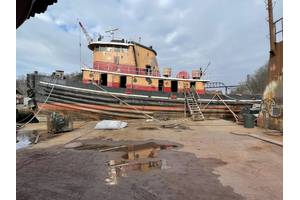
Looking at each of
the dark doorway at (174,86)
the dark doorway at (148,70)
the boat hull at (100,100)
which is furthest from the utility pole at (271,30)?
the dark doorway at (148,70)

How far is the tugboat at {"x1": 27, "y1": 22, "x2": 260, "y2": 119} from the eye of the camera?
1588 cm

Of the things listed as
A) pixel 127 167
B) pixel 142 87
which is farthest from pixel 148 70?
pixel 127 167

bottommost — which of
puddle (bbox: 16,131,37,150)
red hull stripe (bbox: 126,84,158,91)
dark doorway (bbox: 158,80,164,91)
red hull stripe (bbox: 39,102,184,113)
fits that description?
puddle (bbox: 16,131,37,150)

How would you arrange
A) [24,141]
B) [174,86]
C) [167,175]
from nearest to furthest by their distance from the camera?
1. [167,175]
2. [24,141]
3. [174,86]

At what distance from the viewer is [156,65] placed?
69.3 feet

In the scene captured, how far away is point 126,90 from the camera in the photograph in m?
16.6

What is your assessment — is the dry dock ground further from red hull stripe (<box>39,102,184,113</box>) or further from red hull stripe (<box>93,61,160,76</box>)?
red hull stripe (<box>93,61,160,76</box>)

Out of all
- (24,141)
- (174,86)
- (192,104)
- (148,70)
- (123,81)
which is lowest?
(24,141)

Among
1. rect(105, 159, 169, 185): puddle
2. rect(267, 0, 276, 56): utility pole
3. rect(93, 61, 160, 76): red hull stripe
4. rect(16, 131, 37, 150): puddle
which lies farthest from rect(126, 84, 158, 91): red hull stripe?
rect(105, 159, 169, 185): puddle

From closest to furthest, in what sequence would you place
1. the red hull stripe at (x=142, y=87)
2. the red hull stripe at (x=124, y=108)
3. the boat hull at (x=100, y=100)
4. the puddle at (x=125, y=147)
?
the puddle at (x=125, y=147) < the boat hull at (x=100, y=100) < the red hull stripe at (x=124, y=108) < the red hull stripe at (x=142, y=87)

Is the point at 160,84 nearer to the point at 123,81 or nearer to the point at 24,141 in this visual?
the point at 123,81

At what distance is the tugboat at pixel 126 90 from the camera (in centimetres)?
1588

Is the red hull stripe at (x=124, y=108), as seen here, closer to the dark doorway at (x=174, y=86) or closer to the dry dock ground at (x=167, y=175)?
the dark doorway at (x=174, y=86)

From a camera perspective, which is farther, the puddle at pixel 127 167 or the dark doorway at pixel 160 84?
the dark doorway at pixel 160 84
